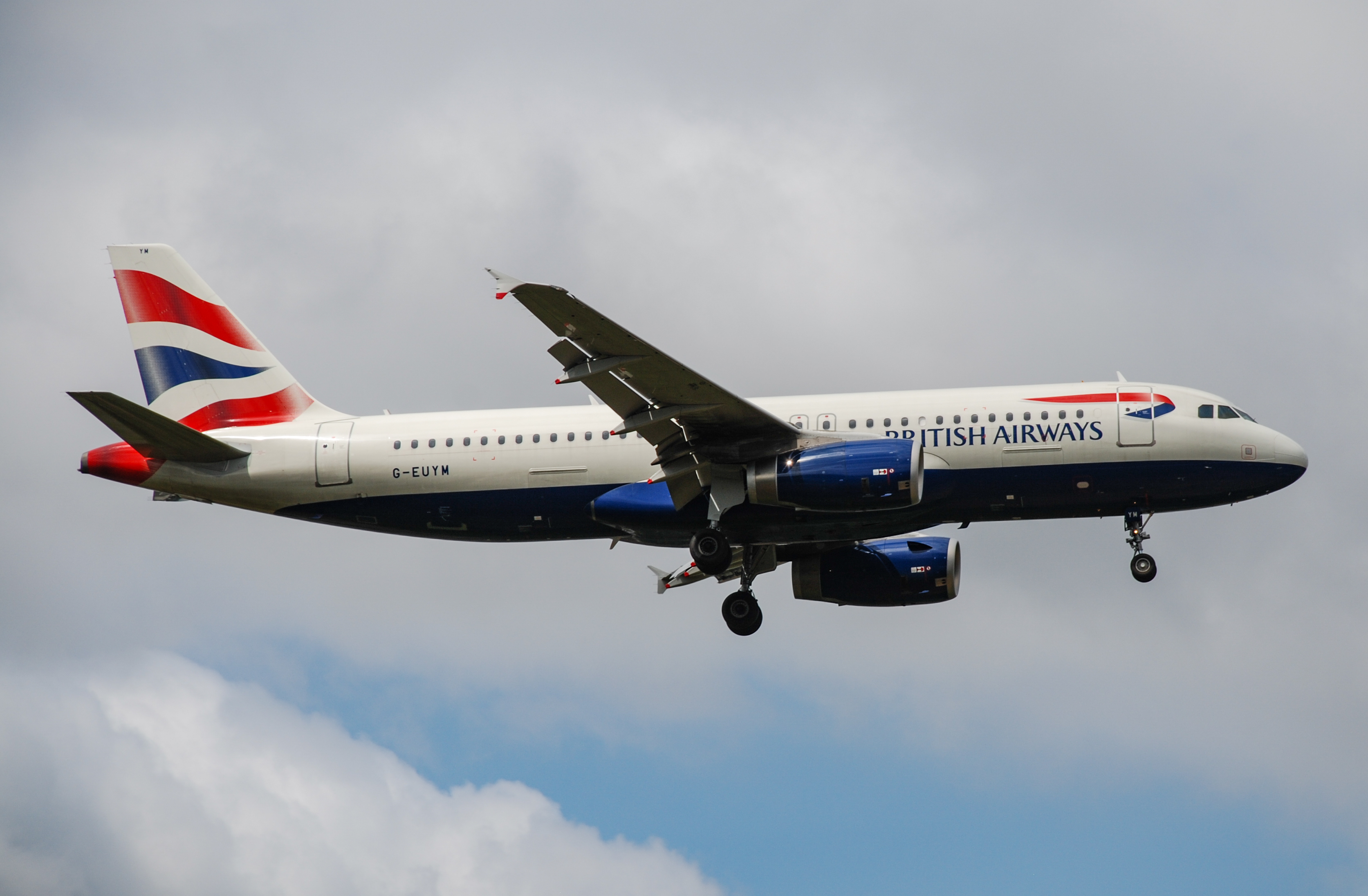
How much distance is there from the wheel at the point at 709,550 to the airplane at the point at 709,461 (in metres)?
0.04

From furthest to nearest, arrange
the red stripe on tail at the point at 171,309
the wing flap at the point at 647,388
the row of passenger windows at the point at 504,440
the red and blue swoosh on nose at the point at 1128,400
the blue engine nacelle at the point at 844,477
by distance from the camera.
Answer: the red stripe on tail at the point at 171,309 → the row of passenger windows at the point at 504,440 → the red and blue swoosh on nose at the point at 1128,400 → the blue engine nacelle at the point at 844,477 → the wing flap at the point at 647,388

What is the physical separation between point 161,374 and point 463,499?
9.88m

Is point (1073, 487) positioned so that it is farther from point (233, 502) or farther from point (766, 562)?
point (233, 502)

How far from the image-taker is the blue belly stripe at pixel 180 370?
1586 inches

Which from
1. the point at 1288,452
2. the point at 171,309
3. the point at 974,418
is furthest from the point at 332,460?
the point at 1288,452

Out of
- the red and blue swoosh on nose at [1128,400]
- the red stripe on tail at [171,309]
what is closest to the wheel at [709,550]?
the red and blue swoosh on nose at [1128,400]

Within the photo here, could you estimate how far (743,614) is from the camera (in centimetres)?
3834

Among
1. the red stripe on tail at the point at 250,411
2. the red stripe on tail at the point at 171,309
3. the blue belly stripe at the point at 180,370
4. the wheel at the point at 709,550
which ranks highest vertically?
the red stripe on tail at the point at 171,309

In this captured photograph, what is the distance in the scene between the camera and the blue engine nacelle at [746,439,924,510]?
3309 cm

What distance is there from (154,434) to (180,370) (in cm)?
443

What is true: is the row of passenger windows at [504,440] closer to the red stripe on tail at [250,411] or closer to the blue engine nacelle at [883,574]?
the red stripe on tail at [250,411]

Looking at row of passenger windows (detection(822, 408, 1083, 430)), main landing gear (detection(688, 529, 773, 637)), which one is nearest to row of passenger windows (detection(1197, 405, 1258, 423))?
row of passenger windows (detection(822, 408, 1083, 430))

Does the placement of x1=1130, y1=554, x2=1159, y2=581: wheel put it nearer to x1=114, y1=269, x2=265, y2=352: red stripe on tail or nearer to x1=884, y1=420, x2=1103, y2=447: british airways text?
x1=884, y1=420, x2=1103, y2=447: british airways text

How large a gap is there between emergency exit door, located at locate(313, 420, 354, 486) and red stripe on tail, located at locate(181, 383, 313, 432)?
203 cm
